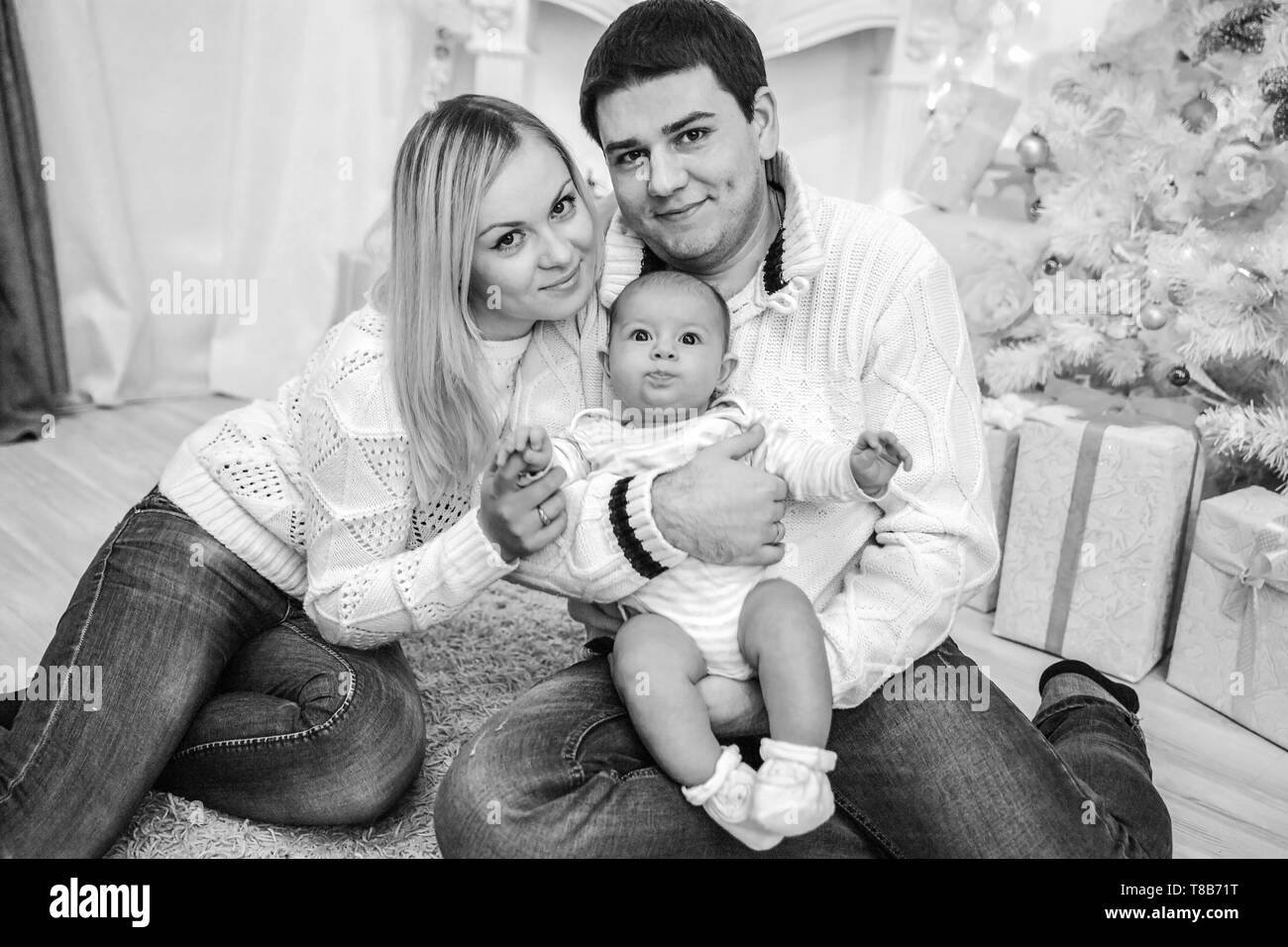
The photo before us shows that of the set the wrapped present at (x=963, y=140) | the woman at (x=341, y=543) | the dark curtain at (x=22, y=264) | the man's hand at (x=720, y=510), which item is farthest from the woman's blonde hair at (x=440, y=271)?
the dark curtain at (x=22, y=264)

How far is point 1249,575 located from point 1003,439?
488mm

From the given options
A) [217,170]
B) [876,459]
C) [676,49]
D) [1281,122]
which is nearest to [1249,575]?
[1281,122]

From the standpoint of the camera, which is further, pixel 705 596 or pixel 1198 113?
pixel 1198 113

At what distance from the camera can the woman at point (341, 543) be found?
129 cm

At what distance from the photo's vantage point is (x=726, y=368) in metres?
1.41

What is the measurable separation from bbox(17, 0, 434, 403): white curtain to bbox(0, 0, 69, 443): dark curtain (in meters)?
0.13

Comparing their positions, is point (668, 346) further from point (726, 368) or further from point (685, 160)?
point (685, 160)

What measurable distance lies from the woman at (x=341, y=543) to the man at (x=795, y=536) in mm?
116

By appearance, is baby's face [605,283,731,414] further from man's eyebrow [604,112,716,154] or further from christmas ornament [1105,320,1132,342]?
christmas ornament [1105,320,1132,342]

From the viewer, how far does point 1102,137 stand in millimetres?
2129

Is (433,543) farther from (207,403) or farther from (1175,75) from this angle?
(207,403)

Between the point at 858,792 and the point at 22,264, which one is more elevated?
the point at 22,264

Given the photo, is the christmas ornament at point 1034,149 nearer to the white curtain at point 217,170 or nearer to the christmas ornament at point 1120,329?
the christmas ornament at point 1120,329
